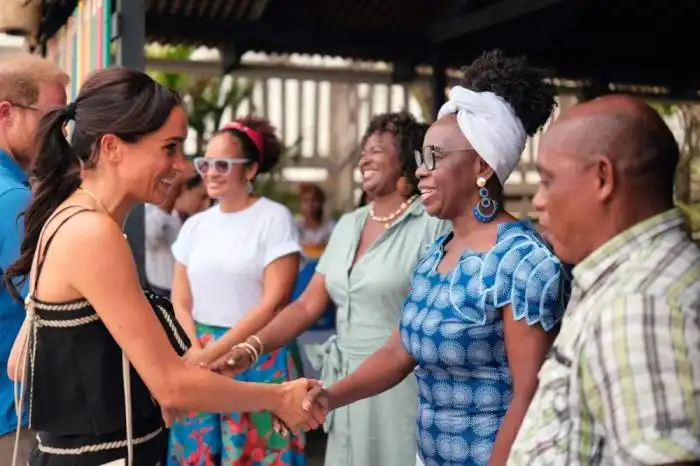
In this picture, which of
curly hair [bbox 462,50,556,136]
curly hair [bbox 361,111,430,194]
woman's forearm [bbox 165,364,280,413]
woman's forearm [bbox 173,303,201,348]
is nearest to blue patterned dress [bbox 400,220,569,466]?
curly hair [bbox 462,50,556,136]

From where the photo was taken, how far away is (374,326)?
3164 mm

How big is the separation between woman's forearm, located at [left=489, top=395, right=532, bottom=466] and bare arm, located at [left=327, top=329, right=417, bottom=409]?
553 millimetres

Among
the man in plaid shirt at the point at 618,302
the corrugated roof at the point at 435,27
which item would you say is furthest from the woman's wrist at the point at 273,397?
the corrugated roof at the point at 435,27

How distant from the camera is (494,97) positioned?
2246mm

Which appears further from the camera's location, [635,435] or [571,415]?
[571,415]

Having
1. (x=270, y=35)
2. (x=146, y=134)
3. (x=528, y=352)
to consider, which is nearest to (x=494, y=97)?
(x=528, y=352)

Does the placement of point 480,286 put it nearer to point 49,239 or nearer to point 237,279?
point 49,239

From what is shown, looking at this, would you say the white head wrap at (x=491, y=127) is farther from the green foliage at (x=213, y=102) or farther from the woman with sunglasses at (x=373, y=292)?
the green foliage at (x=213, y=102)

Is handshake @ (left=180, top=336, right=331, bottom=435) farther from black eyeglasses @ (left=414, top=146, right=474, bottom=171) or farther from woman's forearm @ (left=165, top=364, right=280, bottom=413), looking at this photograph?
black eyeglasses @ (left=414, top=146, right=474, bottom=171)

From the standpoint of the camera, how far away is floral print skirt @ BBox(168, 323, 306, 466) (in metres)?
3.64

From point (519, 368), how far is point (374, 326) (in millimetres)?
1237

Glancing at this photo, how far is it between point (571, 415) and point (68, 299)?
1133mm

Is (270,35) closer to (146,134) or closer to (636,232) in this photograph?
(146,134)

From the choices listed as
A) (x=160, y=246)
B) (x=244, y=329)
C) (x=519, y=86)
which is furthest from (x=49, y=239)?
(x=160, y=246)
